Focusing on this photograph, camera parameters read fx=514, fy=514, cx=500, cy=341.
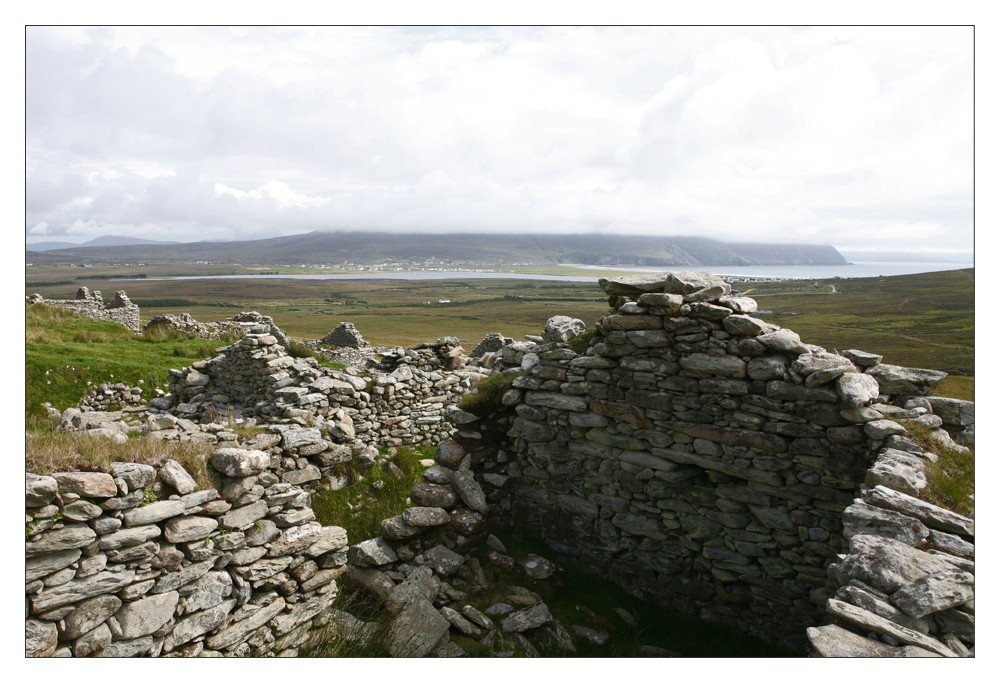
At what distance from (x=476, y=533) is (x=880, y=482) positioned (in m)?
5.54

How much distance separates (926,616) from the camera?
4184mm

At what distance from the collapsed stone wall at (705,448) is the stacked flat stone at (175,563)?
3456 mm

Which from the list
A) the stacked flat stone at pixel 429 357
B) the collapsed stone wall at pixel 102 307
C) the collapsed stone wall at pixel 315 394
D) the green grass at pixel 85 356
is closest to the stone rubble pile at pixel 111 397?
the green grass at pixel 85 356

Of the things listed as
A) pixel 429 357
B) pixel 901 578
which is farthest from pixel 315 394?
pixel 901 578

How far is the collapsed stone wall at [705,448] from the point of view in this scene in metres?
6.59

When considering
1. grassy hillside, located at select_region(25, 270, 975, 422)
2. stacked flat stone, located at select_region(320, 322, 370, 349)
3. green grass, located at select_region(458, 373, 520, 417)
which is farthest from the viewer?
stacked flat stone, located at select_region(320, 322, 370, 349)

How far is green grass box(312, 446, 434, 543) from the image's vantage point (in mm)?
8977

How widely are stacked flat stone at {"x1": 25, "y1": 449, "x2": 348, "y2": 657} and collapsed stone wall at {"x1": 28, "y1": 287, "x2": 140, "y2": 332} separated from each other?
98.1 ft

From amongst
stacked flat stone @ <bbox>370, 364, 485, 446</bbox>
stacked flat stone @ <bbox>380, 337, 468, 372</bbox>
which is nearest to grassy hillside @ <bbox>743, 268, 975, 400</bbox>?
stacked flat stone @ <bbox>370, 364, 485, 446</bbox>

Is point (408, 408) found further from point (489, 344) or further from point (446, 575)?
point (446, 575)

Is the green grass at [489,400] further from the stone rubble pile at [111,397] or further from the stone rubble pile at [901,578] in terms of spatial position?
the stone rubble pile at [111,397]

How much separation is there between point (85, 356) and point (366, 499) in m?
15.0

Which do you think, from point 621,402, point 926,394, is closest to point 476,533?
point 621,402

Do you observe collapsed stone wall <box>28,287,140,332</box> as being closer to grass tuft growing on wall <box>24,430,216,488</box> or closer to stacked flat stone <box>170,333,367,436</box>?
stacked flat stone <box>170,333,367,436</box>
